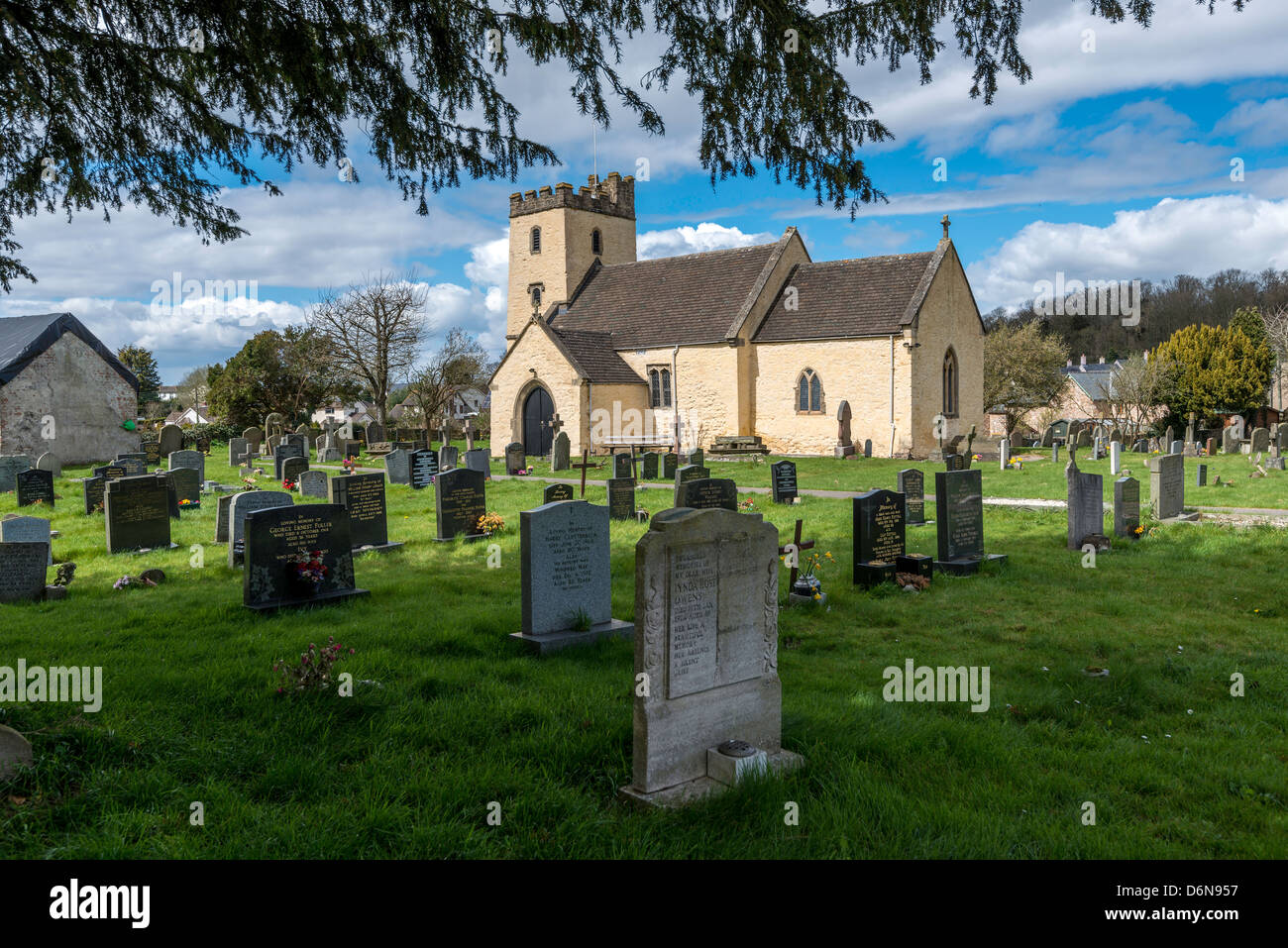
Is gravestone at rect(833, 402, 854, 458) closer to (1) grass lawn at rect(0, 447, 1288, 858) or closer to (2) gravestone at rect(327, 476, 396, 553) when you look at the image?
(2) gravestone at rect(327, 476, 396, 553)

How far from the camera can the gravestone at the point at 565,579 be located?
23.3ft

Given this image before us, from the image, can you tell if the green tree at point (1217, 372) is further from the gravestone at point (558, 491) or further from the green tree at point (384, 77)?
the green tree at point (384, 77)

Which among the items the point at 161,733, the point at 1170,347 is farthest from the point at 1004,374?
the point at 161,733

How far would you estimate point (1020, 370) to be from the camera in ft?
137

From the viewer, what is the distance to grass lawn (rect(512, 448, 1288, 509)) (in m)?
17.7

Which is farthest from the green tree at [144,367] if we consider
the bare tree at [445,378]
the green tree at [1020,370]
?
the green tree at [1020,370]

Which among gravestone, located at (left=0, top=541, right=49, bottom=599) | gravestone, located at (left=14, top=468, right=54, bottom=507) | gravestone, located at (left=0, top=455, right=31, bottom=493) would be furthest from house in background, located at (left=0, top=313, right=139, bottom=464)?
gravestone, located at (left=0, top=541, right=49, bottom=599)

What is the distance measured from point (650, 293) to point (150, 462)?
20060 millimetres

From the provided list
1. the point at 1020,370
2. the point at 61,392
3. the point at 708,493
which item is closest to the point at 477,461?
the point at 708,493

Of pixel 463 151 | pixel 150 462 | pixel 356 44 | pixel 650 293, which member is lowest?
pixel 150 462

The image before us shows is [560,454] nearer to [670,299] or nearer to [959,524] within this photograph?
[670,299]

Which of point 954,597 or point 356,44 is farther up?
point 356,44

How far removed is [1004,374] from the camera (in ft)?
139
